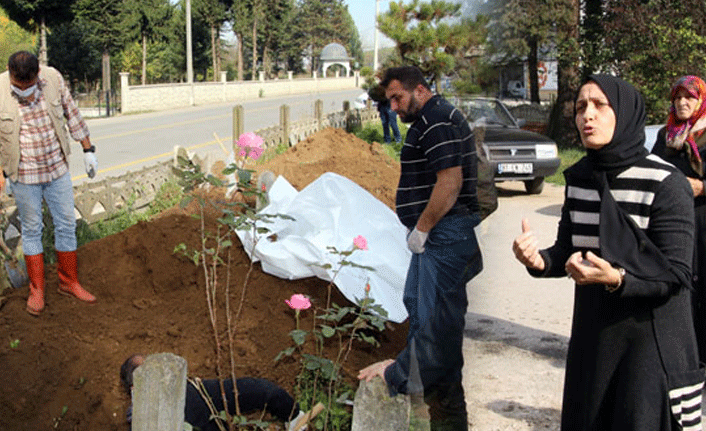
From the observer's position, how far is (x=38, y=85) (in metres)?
4.33

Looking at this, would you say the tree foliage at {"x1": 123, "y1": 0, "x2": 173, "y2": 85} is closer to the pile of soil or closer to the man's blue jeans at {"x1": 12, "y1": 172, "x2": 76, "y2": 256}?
the pile of soil

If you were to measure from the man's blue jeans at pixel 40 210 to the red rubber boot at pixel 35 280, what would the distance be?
1.5 inches

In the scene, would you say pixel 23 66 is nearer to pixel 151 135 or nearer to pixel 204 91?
pixel 151 135

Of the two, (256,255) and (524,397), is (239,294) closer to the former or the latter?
(256,255)

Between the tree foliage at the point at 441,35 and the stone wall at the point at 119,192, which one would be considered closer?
the tree foliage at the point at 441,35

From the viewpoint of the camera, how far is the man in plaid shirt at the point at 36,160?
13.8 feet

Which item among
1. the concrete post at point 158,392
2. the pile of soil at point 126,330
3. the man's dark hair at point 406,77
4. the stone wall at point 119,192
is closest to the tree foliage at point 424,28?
the man's dark hair at point 406,77

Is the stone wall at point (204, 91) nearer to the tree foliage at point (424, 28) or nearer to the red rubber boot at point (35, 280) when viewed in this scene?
the red rubber boot at point (35, 280)

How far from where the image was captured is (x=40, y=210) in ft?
14.2

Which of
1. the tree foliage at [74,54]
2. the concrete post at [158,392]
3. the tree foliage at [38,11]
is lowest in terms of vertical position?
the concrete post at [158,392]

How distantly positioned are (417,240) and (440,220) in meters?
0.12

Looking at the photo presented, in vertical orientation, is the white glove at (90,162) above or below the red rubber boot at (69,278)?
above

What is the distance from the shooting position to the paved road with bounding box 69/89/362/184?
14.7 meters

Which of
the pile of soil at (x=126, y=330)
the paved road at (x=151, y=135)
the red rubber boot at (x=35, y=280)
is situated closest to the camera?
the pile of soil at (x=126, y=330)
